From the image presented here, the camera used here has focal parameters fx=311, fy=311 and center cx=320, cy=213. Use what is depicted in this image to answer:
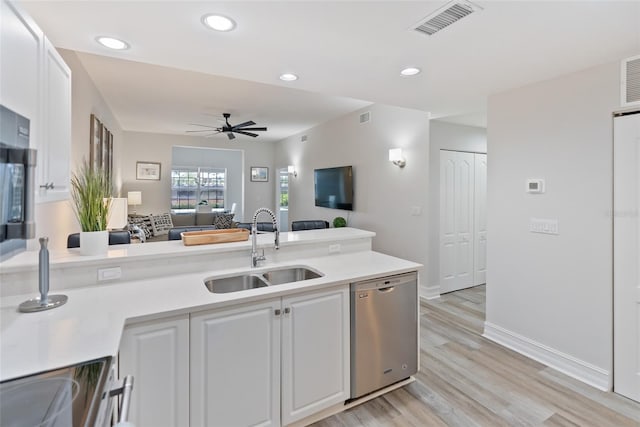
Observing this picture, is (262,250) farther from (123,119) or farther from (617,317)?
(123,119)

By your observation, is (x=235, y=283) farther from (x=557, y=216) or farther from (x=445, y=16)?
(x=557, y=216)

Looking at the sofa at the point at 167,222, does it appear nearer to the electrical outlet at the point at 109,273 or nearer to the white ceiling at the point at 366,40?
the white ceiling at the point at 366,40

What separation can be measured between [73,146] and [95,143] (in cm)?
105

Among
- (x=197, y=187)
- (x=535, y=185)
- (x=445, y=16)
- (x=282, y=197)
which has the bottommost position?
(x=535, y=185)

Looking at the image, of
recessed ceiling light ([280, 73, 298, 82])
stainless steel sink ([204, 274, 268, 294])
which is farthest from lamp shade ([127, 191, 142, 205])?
stainless steel sink ([204, 274, 268, 294])

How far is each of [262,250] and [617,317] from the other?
8.80ft

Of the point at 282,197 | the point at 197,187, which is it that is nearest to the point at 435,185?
the point at 282,197

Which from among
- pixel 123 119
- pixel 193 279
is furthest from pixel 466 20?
pixel 123 119

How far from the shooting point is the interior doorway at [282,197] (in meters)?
9.05

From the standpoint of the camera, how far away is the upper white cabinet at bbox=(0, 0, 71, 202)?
110cm

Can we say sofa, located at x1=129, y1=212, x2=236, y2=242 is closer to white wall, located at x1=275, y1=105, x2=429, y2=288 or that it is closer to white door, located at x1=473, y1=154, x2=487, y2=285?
white wall, located at x1=275, y1=105, x2=429, y2=288

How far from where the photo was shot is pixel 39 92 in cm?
137

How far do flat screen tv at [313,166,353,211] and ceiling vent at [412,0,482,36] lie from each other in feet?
12.5

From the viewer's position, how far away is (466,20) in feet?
5.75
